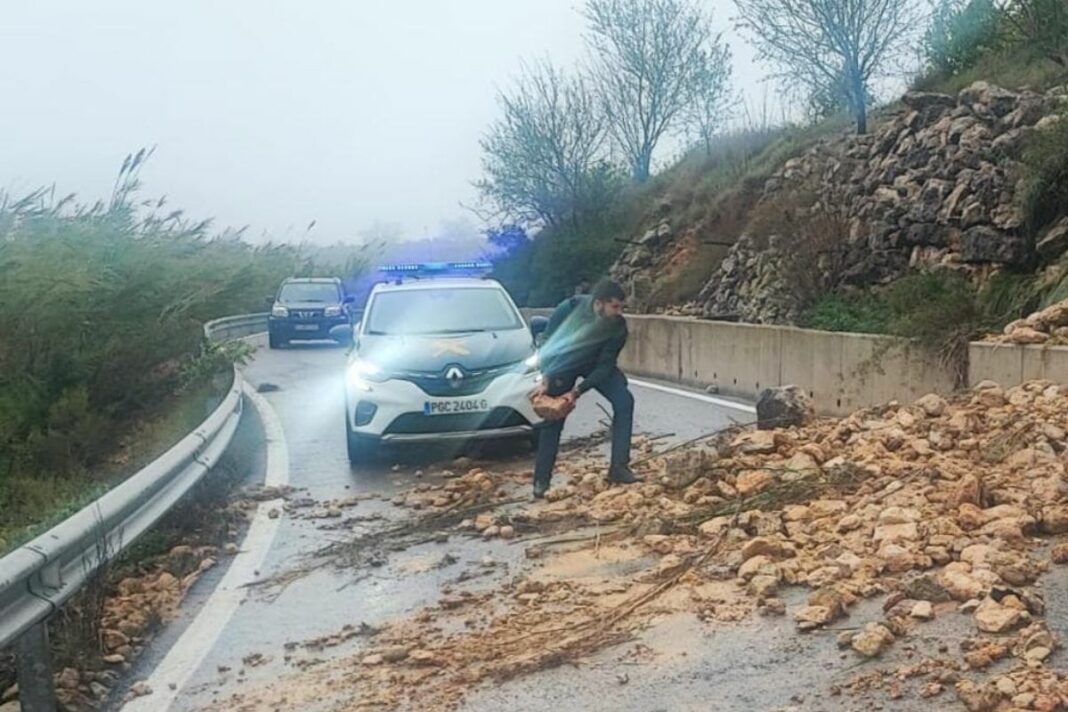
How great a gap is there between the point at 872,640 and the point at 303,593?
3093 mm

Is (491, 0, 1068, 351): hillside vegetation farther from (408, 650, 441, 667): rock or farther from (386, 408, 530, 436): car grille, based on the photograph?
(408, 650, 441, 667): rock

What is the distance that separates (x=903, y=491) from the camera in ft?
20.8

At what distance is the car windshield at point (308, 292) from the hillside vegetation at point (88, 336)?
13074 mm

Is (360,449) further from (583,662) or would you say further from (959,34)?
(959,34)

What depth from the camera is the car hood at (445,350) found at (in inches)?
397

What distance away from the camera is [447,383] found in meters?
9.93

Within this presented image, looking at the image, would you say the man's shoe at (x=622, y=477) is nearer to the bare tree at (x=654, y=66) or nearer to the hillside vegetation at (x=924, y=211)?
the hillside vegetation at (x=924, y=211)

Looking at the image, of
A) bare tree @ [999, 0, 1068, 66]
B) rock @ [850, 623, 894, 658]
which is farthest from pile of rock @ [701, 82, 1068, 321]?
rock @ [850, 623, 894, 658]

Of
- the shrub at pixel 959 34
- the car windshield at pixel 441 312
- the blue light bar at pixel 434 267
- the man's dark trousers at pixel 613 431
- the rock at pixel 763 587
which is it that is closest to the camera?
the rock at pixel 763 587

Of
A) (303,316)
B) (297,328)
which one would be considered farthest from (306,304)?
(297,328)

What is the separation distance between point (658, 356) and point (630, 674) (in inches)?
541

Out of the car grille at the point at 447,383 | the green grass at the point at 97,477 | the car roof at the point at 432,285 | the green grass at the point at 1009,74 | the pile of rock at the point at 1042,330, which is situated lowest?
the green grass at the point at 97,477

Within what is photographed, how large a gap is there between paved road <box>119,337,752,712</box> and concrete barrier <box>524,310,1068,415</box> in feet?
3.85

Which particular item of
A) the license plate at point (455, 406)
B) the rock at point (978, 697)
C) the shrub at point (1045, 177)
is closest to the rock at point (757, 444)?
the license plate at point (455, 406)
